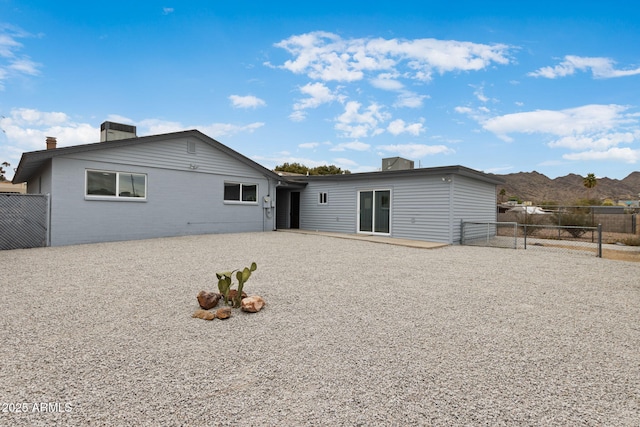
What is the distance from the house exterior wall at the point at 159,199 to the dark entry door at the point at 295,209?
5.51ft

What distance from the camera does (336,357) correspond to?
294 centimetres

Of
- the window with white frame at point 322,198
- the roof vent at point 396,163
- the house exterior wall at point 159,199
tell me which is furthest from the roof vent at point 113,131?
the roof vent at point 396,163

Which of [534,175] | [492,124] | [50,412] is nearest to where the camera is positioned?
[50,412]

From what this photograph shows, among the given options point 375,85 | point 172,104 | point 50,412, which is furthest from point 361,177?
point 50,412

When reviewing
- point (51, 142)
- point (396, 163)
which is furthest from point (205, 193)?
point (396, 163)

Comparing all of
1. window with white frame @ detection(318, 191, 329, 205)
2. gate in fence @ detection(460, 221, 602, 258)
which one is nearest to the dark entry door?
window with white frame @ detection(318, 191, 329, 205)

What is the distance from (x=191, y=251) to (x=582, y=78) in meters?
18.2

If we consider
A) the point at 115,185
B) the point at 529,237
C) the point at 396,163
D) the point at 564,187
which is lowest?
the point at 529,237

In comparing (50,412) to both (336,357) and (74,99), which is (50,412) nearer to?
(336,357)

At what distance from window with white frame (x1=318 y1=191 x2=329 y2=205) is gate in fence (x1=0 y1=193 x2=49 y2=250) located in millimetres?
10176

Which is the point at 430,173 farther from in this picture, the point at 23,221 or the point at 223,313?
the point at 23,221

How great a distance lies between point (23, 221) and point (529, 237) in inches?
754

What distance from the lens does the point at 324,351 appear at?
121 inches

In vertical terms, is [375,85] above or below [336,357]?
above
